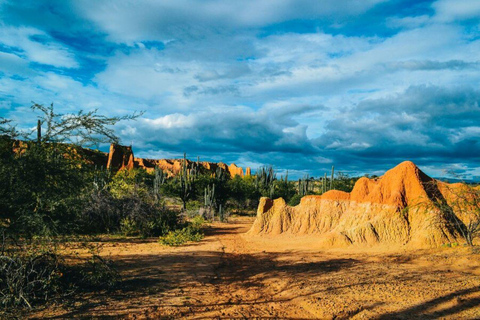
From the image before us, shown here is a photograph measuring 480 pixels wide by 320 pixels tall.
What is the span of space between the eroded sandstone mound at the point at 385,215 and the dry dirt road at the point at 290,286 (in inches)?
58.2

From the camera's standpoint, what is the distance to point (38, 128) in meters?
8.19

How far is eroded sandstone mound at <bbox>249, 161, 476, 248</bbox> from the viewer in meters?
15.8

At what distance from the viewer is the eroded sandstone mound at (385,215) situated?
1578 cm

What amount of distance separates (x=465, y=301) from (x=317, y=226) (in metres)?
14.3

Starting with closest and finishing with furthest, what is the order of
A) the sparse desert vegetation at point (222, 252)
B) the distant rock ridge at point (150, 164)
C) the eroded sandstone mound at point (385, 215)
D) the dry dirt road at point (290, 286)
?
the sparse desert vegetation at point (222, 252)
the dry dirt road at point (290, 286)
the eroded sandstone mound at point (385, 215)
the distant rock ridge at point (150, 164)

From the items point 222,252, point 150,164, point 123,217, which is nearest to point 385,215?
point 222,252

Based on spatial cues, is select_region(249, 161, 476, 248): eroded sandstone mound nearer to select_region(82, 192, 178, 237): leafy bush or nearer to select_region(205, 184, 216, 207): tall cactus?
select_region(82, 192, 178, 237): leafy bush

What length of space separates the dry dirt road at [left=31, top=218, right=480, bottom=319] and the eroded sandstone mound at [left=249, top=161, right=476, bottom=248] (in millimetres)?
1479

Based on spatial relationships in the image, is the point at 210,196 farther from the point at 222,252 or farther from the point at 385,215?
the point at 385,215

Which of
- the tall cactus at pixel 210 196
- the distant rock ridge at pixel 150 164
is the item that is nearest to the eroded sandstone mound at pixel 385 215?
the tall cactus at pixel 210 196

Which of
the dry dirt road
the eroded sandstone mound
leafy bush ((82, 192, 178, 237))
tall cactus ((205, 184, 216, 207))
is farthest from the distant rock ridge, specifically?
the dry dirt road

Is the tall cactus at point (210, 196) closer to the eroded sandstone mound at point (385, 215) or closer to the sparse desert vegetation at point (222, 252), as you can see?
the sparse desert vegetation at point (222, 252)

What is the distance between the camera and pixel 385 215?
17.7 meters

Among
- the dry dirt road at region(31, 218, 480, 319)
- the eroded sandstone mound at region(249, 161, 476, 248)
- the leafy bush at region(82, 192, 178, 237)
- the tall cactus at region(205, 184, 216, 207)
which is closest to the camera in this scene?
the dry dirt road at region(31, 218, 480, 319)
